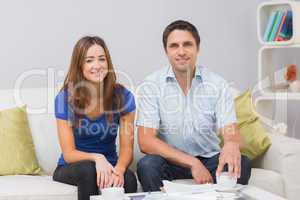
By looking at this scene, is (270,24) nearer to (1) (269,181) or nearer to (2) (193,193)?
(1) (269,181)

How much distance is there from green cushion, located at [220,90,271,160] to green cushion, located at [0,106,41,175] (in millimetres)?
A: 978

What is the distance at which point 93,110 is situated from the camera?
→ 278 cm

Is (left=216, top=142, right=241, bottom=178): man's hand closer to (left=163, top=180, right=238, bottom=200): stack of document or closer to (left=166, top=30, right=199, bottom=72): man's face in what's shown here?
(left=163, top=180, right=238, bottom=200): stack of document

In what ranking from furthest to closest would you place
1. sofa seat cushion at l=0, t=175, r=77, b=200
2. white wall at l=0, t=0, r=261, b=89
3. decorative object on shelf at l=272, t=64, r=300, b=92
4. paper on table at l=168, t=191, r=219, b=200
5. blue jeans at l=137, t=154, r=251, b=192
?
decorative object on shelf at l=272, t=64, r=300, b=92 < white wall at l=0, t=0, r=261, b=89 < blue jeans at l=137, t=154, r=251, b=192 < sofa seat cushion at l=0, t=175, r=77, b=200 < paper on table at l=168, t=191, r=219, b=200

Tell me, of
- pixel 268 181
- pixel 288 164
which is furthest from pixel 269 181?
pixel 288 164

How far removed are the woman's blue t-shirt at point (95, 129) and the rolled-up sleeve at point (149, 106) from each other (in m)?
0.05

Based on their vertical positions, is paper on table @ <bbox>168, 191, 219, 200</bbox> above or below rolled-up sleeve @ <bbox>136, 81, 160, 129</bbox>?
below

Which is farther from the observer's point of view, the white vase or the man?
the white vase

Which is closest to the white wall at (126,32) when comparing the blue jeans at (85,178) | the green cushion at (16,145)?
the green cushion at (16,145)

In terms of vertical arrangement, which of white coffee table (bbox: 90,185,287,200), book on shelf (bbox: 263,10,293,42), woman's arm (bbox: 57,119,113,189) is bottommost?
white coffee table (bbox: 90,185,287,200)

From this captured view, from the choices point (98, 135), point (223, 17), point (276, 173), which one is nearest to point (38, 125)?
point (98, 135)

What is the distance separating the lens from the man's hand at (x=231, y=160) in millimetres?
2475

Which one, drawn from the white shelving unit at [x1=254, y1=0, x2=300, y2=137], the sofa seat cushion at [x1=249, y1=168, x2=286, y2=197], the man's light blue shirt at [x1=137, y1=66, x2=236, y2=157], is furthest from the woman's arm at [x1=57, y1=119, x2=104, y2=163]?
the white shelving unit at [x1=254, y1=0, x2=300, y2=137]

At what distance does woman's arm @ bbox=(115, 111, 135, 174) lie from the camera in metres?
2.68
